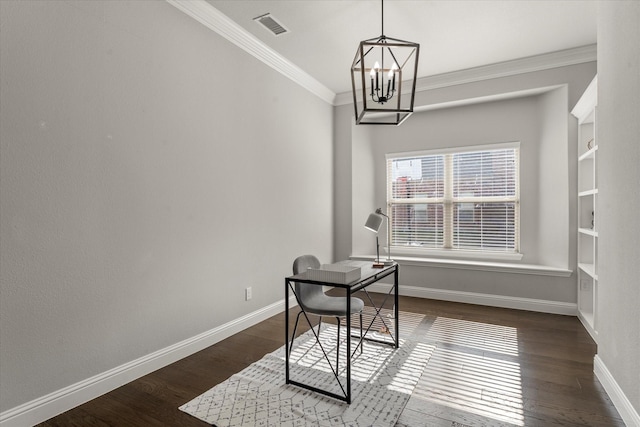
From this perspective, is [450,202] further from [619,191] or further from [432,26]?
[619,191]

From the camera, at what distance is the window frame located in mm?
4559

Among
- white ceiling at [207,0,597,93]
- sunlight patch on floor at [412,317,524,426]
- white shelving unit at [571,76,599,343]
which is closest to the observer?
sunlight patch on floor at [412,317,524,426]

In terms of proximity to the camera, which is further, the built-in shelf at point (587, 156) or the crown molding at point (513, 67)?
the crown molding at point (513, 67)

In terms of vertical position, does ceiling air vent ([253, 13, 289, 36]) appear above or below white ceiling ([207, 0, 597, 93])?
below

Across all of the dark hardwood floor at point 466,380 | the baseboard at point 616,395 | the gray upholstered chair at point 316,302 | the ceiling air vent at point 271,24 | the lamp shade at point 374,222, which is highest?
the ceiling air vent at point 271,24

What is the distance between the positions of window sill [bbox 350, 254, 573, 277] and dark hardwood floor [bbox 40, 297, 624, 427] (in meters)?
0.60

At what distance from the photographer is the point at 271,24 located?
3281mm

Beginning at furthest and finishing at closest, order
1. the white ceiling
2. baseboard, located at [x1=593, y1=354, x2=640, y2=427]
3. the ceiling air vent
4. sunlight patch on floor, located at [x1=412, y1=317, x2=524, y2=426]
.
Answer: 1. the ceiling air vent
2. the white ceiling
3. sunlight patch on floor, located at [x1=412, y1=317, x2=524, y2=426]
4. baseboard, located at [x1=593, y1=354, x2=640, y2=427]

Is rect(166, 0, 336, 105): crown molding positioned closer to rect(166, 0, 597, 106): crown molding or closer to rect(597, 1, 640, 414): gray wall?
rect(166, 0, 597, 106): crown molding

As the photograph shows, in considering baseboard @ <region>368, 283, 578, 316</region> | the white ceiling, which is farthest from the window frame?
the white ceiling

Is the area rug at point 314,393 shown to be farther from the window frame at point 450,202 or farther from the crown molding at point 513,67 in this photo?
the crown molding at point 513,67

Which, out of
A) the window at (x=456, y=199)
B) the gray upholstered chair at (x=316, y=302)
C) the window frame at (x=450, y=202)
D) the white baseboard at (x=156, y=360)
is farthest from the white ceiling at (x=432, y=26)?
the white baseboard at (x=156, y=360)

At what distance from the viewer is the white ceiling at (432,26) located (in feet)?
9.84

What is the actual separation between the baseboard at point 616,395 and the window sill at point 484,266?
1.61 metres
